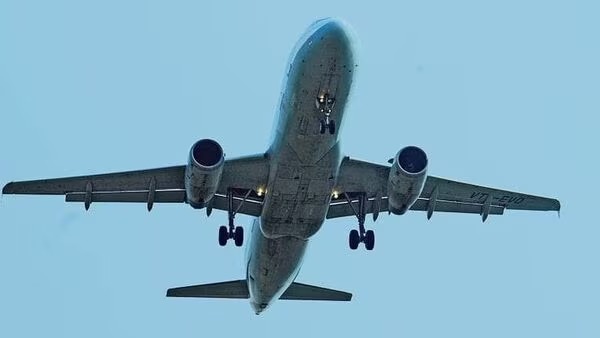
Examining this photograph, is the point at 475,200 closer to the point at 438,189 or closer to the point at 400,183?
the point at 438,189

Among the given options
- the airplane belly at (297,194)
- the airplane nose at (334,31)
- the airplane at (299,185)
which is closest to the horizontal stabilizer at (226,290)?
the airplane at (299,185)

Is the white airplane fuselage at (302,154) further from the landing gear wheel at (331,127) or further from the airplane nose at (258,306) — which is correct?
the airplane nose at (258,306)

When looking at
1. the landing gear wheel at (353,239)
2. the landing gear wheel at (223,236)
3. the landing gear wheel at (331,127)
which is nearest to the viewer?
the landing gear wheel at (331,127)

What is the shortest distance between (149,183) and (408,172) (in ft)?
28.9

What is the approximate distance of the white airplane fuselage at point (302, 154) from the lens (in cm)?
3488

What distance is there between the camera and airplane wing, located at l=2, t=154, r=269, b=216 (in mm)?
38938

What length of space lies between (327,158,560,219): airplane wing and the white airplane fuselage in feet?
5.03

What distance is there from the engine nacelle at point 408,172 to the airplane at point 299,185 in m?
0.03

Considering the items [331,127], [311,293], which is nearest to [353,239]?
[311,293]

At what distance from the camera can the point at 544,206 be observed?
43.4 metres

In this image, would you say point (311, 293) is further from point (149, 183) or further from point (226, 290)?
point (149, 183)

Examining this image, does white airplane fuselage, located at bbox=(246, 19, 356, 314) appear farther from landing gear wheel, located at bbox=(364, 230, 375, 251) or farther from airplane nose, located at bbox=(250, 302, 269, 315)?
airplane nose, located at bbox=(250, 302, 269, 315)

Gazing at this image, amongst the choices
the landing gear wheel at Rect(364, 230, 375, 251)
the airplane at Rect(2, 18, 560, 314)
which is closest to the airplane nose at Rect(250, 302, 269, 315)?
the airplane at Rect(2, 18, 560, 314)

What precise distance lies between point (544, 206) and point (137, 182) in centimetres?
1502
